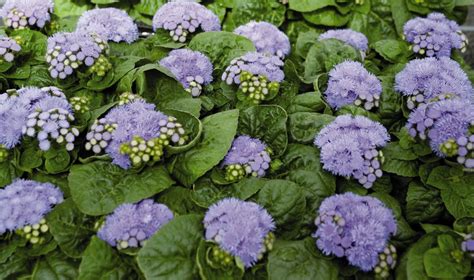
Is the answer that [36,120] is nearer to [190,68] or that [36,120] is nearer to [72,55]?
[72,55]

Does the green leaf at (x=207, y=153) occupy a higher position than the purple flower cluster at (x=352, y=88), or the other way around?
the purple flower cluster at (x=352, y=88)

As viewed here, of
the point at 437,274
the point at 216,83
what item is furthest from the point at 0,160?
the point at 437,274

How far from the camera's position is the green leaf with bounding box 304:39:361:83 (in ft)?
11.2

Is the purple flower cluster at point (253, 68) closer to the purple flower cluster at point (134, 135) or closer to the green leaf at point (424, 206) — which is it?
the purple flower cluster at point (134, 135)

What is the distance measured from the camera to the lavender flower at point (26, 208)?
238 centimetres

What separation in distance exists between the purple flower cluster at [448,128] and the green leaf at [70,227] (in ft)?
5.36

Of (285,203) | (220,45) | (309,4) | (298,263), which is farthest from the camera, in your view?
(309,4)

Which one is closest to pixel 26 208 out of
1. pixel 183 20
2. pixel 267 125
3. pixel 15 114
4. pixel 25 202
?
pixel 25 202

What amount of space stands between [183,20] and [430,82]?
61.6 inches

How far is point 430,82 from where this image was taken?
3.07 metres

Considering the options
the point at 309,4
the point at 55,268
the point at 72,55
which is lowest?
the point at 55,268

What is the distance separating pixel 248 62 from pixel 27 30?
4.54 ft

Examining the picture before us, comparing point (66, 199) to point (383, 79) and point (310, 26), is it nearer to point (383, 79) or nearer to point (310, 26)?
point (383, 79)

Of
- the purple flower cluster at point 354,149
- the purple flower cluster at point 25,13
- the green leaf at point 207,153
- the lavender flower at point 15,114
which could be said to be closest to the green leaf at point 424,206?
the purple flower cluster at point 354,149
